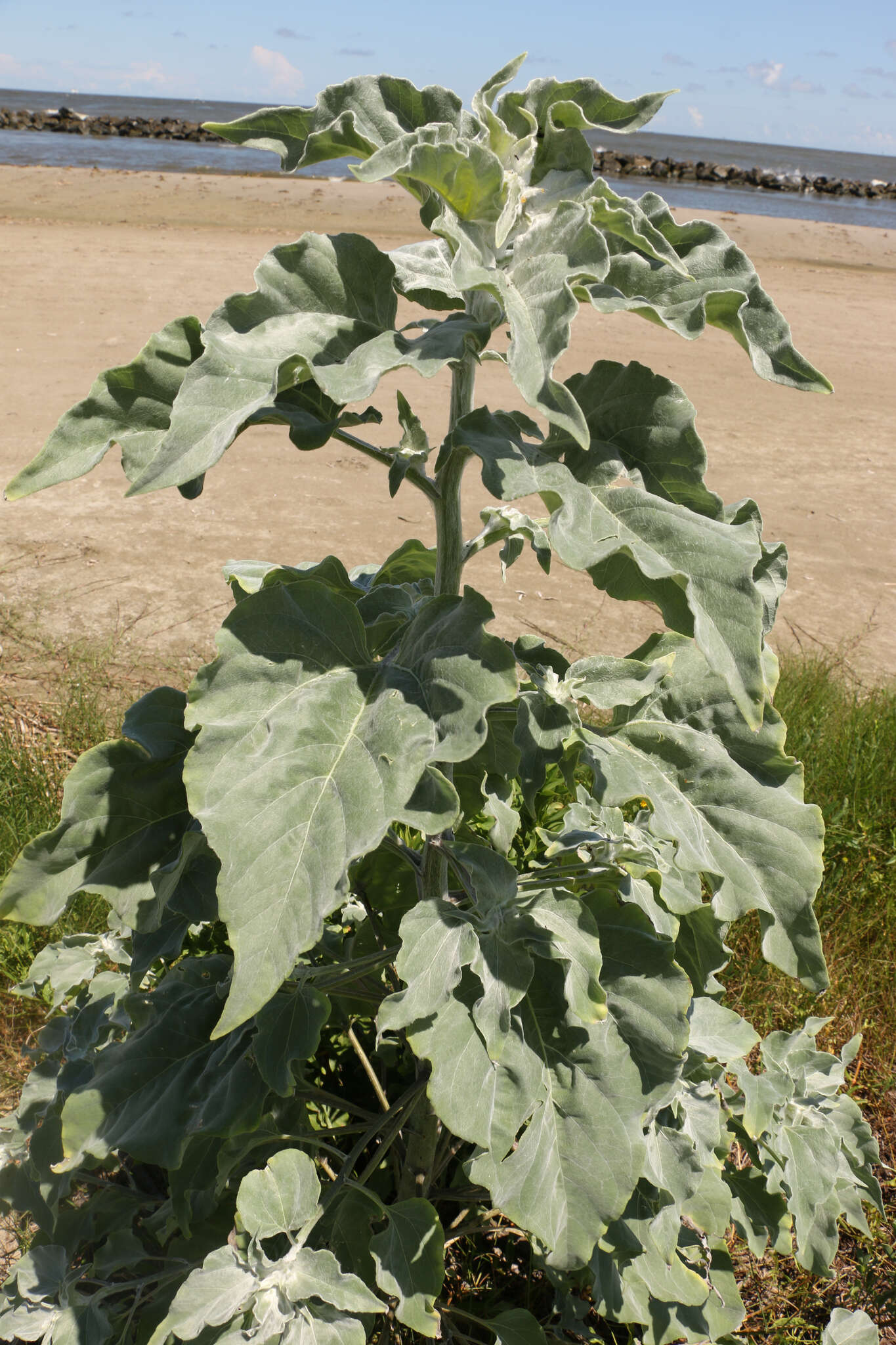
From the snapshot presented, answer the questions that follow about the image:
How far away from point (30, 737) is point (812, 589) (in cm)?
359

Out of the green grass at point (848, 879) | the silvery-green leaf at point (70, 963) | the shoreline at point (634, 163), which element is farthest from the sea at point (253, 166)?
the silvery-green leaf at point (70, 963)

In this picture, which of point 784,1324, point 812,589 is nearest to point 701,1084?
point 784,1324

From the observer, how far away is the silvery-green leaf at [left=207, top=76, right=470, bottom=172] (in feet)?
3.63

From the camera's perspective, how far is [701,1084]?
1.49m

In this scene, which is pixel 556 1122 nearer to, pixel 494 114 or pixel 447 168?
pixel 447 168

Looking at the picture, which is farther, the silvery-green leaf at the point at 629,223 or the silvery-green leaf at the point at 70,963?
the silvery-green leaf at the point at 70,963

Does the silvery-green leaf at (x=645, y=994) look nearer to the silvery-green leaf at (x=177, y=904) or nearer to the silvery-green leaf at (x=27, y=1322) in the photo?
the silvery-green leaf at (x=177, y=904)

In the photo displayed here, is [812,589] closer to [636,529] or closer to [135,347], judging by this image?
[636,529]

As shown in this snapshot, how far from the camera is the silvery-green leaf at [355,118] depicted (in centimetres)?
111

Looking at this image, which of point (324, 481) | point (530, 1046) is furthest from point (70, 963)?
point (324, 481)

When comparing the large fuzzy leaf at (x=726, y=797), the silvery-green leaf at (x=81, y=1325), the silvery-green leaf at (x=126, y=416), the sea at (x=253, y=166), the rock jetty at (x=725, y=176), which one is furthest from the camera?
the rock jetty at (x=725, y=176)

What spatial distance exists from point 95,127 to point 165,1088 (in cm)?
4375

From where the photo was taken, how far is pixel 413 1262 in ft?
4.20

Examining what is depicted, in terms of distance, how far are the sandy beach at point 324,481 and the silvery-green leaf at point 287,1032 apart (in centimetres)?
260
